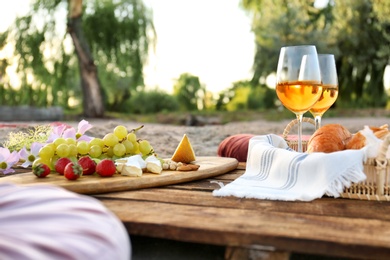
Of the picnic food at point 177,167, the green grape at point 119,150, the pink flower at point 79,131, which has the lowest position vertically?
the picnic food at point 177,167

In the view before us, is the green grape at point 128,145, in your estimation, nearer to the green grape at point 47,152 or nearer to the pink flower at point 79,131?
the pink flower at point 79,131

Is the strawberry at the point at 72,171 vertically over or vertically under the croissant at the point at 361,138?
under

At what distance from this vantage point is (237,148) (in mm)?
2869

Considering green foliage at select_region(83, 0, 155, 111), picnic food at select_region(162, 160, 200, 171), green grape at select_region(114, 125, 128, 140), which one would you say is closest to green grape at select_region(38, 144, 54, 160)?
green grape at select_region(114, 125, 128, 140)

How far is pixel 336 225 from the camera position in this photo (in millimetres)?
1050

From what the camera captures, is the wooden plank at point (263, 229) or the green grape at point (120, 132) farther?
the green grape at point (120, 132)

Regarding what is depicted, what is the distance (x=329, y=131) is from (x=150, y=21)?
9.22 m

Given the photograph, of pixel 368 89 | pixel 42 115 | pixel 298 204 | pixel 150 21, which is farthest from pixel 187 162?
pixel 368 89

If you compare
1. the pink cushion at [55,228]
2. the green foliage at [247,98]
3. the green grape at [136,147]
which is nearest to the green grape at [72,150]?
the green grape at [136,147]

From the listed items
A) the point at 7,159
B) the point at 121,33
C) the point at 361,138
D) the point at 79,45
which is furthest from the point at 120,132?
the point at 121,33

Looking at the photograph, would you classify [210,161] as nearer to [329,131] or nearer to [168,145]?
[329,131]

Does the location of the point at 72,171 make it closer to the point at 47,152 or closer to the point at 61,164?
the point at 61,164

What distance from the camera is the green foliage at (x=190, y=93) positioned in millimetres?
13328

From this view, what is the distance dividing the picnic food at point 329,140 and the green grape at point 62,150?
2.48ft
